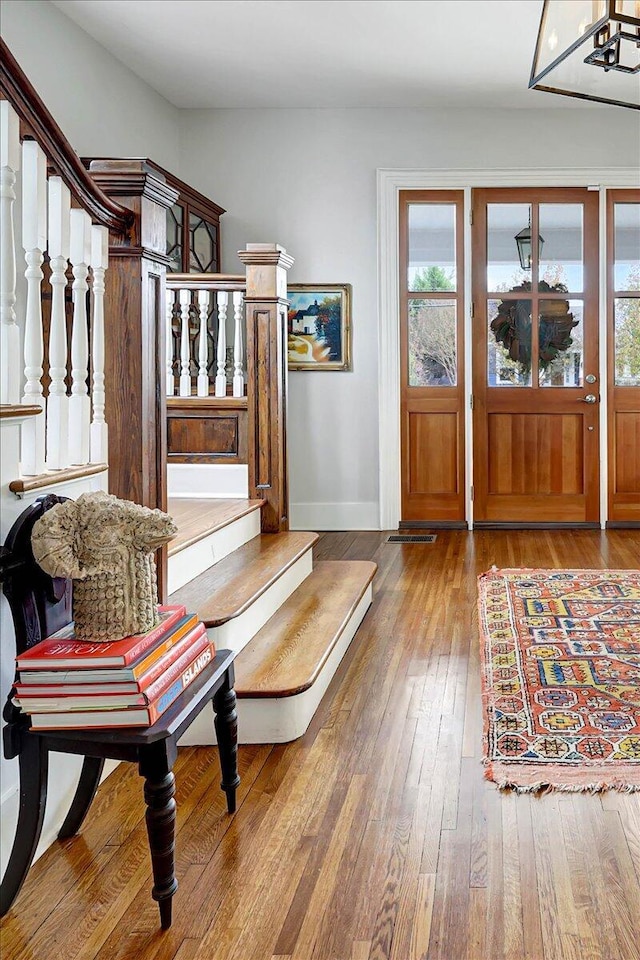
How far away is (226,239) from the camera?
22.4 feet

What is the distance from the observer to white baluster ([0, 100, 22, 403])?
1.96 meters

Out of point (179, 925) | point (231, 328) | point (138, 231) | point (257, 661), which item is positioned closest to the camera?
point (179, 925)

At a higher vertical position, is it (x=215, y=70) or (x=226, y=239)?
(x=215, y=70)

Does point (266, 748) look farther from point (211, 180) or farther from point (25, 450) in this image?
point (211, 180)

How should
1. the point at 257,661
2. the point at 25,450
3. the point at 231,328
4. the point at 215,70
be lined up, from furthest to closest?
the point at 231,328
the point at 215,70
the point at 257,661
the point at 25,450

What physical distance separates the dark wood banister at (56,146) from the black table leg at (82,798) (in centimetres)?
139

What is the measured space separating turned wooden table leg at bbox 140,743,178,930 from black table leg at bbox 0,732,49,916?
225 mm

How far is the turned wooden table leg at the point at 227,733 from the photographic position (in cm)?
232

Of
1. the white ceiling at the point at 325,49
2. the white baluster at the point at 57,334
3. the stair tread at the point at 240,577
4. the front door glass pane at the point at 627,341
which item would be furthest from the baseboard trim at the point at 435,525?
the white baluster at the point at 57,334

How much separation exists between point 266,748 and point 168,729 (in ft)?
3.27

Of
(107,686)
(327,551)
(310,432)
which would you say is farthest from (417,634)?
(310,432)

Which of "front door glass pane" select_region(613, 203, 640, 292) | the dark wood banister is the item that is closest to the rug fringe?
the dark wood banister

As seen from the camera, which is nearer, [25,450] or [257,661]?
[25,450]

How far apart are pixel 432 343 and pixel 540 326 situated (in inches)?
30.5
